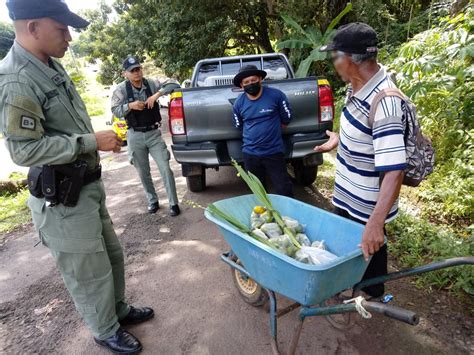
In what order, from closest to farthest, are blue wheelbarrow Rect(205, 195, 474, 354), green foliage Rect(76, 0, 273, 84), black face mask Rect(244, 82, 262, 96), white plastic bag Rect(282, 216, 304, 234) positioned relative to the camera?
blue wheelbarrow Rect(205, 195, 474, 354) → white plastic bag Rect(282, 216, 304, 234) → black face mask Rect(244, 82, 262, 96) → green foliage Rect(76, 0, 273, 84)

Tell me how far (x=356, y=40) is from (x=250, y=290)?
1.89 m

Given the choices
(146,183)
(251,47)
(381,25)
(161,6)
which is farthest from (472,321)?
(251,47)

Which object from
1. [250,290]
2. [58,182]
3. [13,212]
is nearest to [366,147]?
[250,290]

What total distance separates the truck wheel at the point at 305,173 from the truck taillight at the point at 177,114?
5.42ft

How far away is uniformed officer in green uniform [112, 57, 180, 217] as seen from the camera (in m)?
3.96

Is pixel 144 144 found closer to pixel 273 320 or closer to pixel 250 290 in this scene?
pixel 250 290

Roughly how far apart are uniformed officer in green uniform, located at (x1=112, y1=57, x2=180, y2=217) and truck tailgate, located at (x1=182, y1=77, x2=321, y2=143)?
557mm

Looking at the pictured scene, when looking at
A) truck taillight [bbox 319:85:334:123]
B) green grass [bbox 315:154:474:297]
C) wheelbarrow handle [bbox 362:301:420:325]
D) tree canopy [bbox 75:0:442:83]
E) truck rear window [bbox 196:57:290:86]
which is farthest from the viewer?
tree canopy [bbox 75:0:442:83]

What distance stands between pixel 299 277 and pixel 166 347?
126 centimetres

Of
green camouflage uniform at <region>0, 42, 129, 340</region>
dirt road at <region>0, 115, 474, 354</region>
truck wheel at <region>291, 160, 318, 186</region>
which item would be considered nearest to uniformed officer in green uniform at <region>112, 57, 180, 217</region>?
dirt road at <region>0, 115, 474, 354</region>

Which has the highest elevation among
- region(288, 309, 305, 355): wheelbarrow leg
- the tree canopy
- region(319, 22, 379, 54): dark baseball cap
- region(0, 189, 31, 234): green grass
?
the tree canopy

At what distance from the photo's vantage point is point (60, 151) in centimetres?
176

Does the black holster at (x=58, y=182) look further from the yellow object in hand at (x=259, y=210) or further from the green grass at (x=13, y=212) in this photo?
the green grass at (x=13, y=212)

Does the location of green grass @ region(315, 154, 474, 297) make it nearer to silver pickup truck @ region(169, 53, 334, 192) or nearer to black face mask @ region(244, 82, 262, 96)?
silver pickup truck @ region(169, 53, 334, 192)
